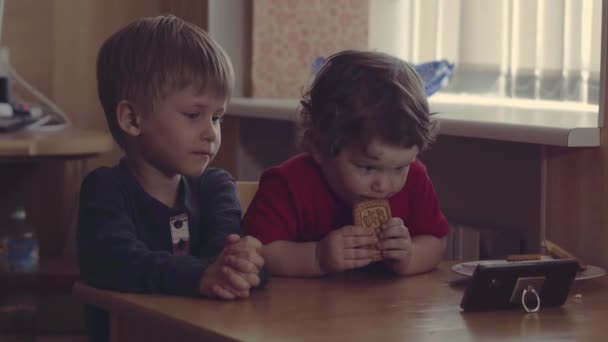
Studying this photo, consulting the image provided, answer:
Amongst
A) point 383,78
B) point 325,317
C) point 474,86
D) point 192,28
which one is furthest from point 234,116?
point 325,317

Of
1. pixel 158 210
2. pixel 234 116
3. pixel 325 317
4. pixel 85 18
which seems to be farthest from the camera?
pixel 85 18

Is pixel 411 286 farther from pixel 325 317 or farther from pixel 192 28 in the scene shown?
pixel 192 28

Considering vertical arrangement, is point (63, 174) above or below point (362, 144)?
below

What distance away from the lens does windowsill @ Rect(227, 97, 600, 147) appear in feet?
4.82

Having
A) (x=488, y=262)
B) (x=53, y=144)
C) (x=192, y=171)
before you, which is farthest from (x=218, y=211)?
(x=53, y=144)

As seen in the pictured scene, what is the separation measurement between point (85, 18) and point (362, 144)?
1755 millimetres

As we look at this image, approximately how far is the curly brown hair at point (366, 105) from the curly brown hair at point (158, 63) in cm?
15

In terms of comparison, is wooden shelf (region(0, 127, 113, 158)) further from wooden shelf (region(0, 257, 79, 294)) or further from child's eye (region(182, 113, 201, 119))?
child's eye (region(182, 113, 201, 119))

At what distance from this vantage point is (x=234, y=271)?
3.81ft

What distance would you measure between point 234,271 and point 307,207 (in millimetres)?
246

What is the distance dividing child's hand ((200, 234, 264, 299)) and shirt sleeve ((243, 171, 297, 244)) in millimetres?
149

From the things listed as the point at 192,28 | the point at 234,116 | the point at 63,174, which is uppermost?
the point at 192,28

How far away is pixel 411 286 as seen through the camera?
1.27 meters

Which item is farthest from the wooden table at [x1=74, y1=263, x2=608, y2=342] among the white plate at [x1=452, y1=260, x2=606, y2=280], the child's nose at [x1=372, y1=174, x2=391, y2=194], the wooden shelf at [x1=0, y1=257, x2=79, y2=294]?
the wooden shelf at [x1=0, y1=257, x2=79, y2=294]
